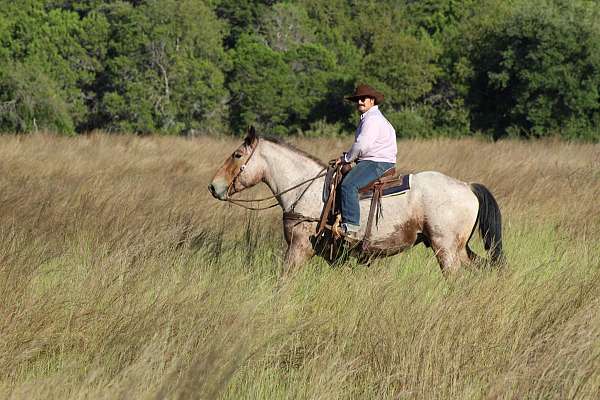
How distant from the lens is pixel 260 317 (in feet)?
16.5

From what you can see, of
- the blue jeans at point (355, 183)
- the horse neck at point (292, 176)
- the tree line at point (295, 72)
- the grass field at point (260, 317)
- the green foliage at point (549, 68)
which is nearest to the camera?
the grass field at point (260, 317)

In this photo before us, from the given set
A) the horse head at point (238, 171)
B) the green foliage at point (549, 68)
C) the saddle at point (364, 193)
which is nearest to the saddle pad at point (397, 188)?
the saddle at point (364, 193)

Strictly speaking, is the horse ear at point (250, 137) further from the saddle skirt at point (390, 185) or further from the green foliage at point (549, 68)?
the green foliage at point (549, 68)

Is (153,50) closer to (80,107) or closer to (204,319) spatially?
(80,107)

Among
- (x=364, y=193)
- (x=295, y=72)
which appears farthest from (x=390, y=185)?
(x=295, y=72)

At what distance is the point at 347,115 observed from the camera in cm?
4406

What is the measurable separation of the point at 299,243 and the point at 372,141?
1013mm

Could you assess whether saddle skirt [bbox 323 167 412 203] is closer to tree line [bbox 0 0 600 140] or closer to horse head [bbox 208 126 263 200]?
horse head [bbox 208 126 263 200]

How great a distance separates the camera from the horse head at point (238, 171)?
7379mm

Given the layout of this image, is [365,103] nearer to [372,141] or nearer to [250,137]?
[372,141]

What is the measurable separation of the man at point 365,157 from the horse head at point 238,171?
0.78 m

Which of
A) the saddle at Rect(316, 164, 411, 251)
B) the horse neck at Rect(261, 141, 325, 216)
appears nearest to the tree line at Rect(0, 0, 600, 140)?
the horse neck at Rect(261, 141, 325, 216)

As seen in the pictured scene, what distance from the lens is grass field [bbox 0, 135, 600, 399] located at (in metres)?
4.22

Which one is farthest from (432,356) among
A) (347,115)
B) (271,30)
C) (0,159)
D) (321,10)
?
(321,10)
